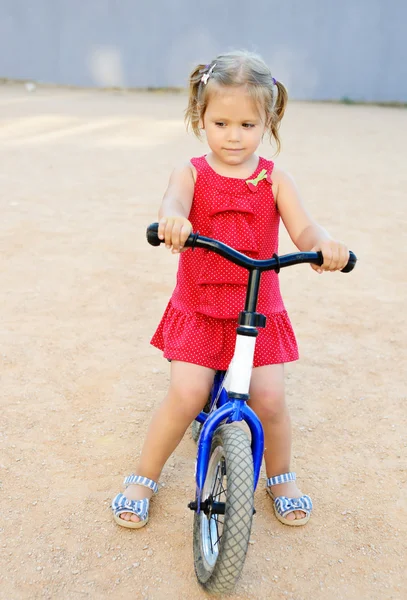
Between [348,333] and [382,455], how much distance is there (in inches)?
38.9

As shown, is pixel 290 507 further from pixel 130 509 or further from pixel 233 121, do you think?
pixel 233 121

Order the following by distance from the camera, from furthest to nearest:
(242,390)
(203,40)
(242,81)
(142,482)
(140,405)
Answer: (203,40), (140,405), (142,482), (242,81), (242,390)

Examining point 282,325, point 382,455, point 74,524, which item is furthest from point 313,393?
point 74,524

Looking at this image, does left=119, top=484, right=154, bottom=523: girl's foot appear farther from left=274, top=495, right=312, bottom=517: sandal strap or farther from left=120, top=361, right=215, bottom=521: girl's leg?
left=274, top=495, right=312, bottom=517: sandal strap

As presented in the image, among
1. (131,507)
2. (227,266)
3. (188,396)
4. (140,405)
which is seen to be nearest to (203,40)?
(140,405)

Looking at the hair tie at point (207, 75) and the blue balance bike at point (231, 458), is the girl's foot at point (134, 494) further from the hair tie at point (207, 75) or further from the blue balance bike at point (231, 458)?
the hair tie at point (207, 75)

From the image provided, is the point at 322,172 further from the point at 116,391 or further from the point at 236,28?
the point at 236,28

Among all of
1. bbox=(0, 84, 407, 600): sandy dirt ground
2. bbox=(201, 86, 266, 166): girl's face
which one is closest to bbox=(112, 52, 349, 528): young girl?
bbox=(201, 86, 266, 166): girl's face

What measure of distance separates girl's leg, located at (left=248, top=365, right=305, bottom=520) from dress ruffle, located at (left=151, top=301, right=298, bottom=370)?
44 mm

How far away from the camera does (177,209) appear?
2016 mm

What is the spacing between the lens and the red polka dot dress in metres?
2.06

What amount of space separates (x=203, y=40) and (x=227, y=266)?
12.3 metres

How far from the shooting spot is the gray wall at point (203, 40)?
13.2m

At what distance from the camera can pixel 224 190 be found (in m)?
2.09
